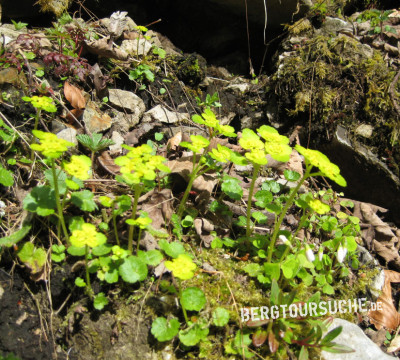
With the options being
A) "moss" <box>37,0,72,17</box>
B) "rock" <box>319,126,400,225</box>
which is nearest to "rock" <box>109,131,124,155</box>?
"moss" <box>37,0,72,17</box>

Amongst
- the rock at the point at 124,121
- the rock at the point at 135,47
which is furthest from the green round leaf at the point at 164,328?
the rock at the point at 135,47

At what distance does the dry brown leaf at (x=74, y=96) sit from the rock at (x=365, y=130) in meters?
2.59

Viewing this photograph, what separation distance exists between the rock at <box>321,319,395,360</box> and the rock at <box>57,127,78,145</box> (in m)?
2.26

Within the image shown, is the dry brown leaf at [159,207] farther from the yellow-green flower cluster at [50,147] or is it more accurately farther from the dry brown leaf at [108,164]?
the yellow-green flower cluster at [50,147]

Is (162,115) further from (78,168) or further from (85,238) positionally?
(85,238)

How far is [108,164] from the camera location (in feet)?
8.43

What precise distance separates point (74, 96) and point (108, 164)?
711 millimetres

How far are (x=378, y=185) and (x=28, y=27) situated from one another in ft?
13.0

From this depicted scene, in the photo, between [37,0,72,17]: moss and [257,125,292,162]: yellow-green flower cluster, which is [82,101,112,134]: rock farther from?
[257,125,292,162]: yellow-green flower cluster

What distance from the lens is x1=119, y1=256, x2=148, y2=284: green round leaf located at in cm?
185

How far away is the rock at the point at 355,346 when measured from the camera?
6.43ft

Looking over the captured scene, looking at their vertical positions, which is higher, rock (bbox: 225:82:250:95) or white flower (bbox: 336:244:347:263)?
rock (bbox: 225:82:250:95)

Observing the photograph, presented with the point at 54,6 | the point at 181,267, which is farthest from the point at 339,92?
the point at 54,6

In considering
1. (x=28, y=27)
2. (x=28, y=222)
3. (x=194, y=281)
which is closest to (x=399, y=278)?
(x=194, y=281)
